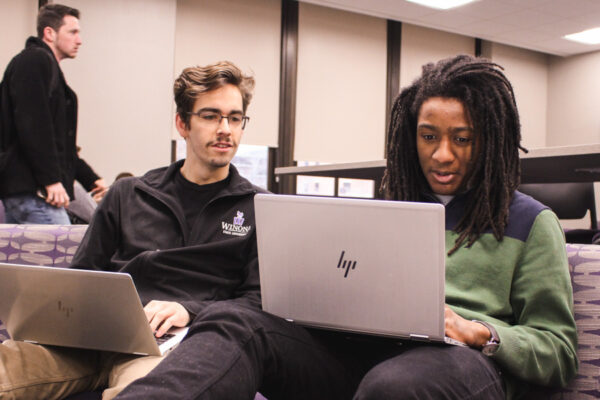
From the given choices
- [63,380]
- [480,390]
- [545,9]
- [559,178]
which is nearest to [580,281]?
[480,390]

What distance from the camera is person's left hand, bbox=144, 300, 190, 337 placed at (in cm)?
116

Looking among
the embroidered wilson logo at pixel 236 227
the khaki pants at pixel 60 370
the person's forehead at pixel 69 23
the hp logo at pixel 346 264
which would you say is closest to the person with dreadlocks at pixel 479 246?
the hp logo at pixel 346 264

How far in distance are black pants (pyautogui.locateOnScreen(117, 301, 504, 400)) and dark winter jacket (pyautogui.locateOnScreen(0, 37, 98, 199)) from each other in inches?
51.5

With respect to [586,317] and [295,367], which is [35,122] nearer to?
[295,367]

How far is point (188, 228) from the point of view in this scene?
147 cm

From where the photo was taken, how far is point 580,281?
1106mm

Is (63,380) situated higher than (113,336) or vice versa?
(113,336)

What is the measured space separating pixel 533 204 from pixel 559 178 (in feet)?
4.91

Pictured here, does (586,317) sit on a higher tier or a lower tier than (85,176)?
lower

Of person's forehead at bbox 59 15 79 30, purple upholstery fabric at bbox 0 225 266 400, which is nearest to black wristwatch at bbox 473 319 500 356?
purple upholstery fabric at bbox 0 225 266 400

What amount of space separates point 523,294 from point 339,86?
4659mm

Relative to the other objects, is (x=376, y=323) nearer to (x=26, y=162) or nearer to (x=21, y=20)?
(x=26, y=162)

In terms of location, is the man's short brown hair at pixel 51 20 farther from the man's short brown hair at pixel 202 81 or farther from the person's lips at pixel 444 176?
the person's lips at pixel 444 176

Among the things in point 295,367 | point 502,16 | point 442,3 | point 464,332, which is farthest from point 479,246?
point 502,16
